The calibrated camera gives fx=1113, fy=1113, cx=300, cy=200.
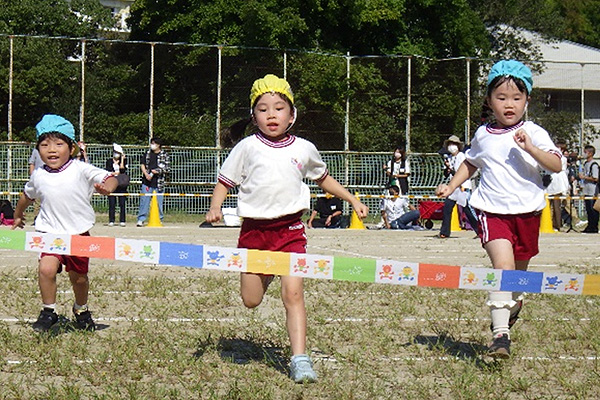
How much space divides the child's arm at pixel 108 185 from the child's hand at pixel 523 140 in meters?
2.97

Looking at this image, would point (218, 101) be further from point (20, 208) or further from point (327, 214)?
point (20, 208)

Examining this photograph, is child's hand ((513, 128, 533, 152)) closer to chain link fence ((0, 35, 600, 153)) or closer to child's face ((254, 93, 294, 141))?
child's face ((254, 93, 294, 141))

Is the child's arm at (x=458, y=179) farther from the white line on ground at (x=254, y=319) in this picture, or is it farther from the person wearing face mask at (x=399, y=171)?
the person wearing face mask at (x=399, y=171)

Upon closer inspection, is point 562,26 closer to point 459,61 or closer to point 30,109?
point 459,61

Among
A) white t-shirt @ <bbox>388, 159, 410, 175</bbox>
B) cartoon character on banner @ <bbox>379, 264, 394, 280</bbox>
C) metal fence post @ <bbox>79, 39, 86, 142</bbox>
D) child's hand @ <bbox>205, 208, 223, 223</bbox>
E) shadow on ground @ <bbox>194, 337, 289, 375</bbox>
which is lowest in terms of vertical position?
shadow on ground @ <bbox>194, 337, 289, 375</bbox>

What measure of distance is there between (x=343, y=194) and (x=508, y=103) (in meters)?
1.34

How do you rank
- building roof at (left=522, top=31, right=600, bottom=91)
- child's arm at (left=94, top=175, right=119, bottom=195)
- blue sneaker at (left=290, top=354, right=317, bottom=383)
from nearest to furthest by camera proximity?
1. blue sneaker at (left=290, top=354, right=317, bottom=383)
2. child's arm at (left=94, top=175, right=119, bottom=195)
3. building roof at (left=522, top=31, right=600, bottom=91)

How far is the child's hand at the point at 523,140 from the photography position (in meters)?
7.23

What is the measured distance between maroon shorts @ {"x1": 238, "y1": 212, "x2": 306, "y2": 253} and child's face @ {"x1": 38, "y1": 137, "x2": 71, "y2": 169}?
→ 2019 millimetres

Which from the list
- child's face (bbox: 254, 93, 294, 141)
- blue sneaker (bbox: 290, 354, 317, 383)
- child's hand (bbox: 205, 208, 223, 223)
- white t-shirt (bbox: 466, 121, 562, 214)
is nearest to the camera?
blue sneaker (bbox: 290, 354, 317, 383)

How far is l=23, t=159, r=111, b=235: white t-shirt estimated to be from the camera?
838cm

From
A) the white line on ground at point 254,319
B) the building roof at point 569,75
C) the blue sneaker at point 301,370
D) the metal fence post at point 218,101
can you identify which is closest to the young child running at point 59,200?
the white line on ground at point 254,319

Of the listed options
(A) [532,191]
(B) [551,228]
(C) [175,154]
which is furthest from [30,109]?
(A) [532,191]

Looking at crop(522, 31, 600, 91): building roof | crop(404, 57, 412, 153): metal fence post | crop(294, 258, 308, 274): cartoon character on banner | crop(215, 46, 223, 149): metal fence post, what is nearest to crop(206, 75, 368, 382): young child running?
crop(294, 258, 308, 274): cartoon character on banner
